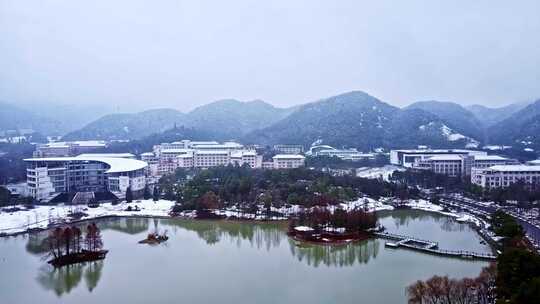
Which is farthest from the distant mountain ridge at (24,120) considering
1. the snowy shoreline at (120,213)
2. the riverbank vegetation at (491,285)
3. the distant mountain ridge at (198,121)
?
the riverbank vegetation at (491,285)

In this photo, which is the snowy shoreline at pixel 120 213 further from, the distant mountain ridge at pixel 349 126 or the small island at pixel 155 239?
the distant mountain ridge at pixel 349 126

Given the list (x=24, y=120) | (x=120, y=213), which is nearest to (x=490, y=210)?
(x=120, y=213)

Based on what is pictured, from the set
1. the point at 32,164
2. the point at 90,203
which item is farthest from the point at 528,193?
the point at 32,164

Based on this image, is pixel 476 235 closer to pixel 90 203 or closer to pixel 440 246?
pixel 440 246

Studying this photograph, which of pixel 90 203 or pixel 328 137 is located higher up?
pixel 328 137

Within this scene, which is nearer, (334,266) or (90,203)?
(334,266)

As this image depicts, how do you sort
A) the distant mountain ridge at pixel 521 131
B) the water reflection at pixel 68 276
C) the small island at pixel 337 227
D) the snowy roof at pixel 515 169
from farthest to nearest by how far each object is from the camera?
the distant mountain ridge at pixel 521 131
the snowy roof at pixel 515 169
the small island at pixel 337 227
the water reflection at pixel 68 276
